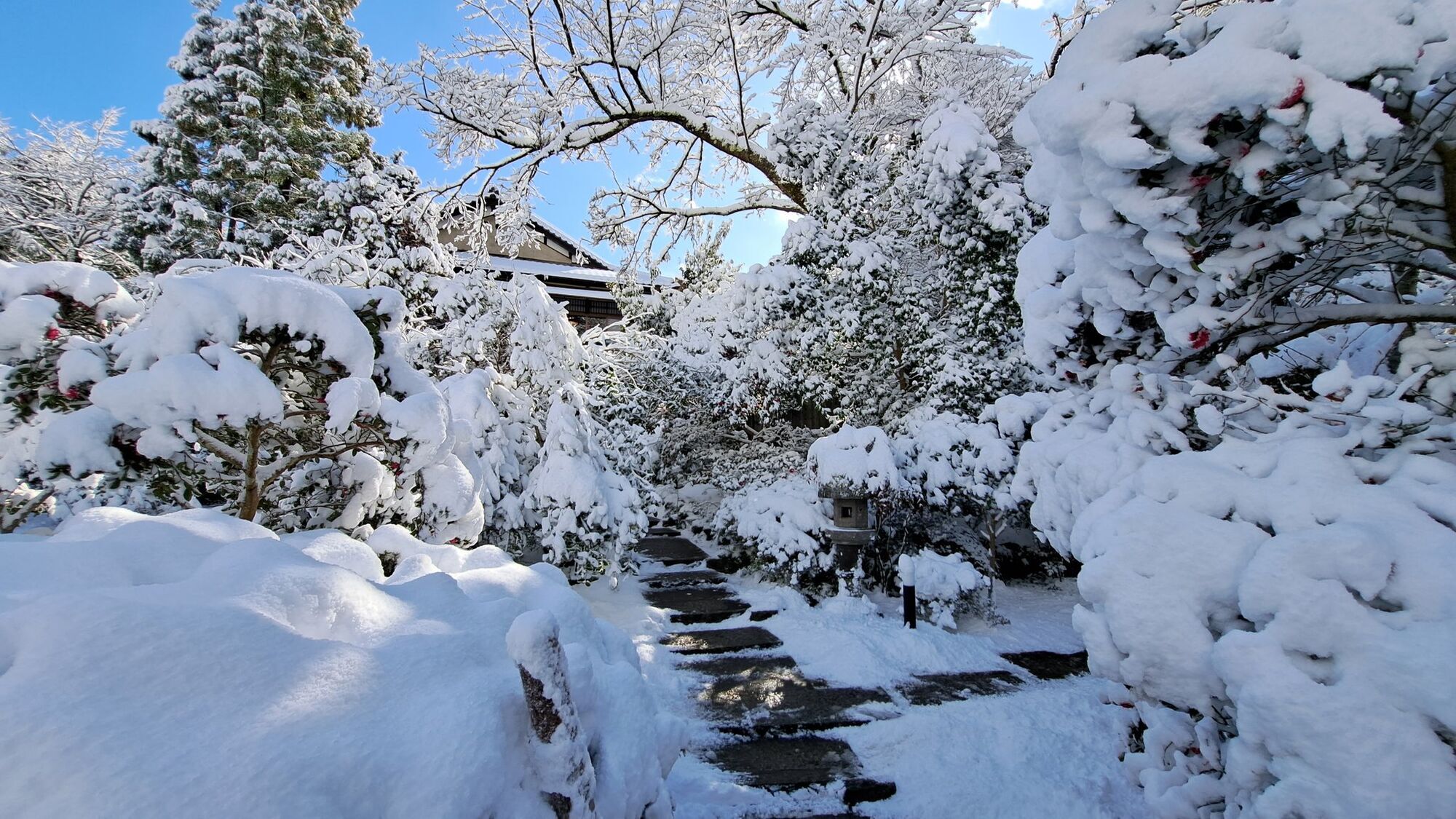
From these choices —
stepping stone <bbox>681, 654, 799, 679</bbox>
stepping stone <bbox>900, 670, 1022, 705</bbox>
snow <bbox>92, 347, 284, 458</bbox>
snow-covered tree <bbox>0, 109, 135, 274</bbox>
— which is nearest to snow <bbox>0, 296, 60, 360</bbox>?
snow <bbox>92, 347, 284, 458</bbox>

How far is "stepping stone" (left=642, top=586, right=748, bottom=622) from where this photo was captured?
5.92m

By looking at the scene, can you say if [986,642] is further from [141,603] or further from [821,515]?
[141,603]

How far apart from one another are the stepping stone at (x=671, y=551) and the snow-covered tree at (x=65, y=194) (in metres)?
10.7

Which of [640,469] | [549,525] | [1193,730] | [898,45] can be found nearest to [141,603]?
[1193,730]

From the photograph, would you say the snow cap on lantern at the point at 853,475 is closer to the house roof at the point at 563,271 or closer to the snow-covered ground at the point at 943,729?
the snow-covered ground at the point at 943,729

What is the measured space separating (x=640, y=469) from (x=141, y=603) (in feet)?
20.6

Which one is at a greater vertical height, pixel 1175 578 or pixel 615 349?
pixel 615 349

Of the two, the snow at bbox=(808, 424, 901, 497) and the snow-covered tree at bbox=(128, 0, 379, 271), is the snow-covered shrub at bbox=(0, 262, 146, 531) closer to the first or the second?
the snow at bbox=(808, 424, 901, 497)

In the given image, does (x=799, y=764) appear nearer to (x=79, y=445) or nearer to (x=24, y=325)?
(x=79, y=445)

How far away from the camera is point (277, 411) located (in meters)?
2.53

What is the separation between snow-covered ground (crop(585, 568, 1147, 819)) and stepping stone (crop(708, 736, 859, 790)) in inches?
3.5

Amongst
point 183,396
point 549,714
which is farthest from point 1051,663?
point 183,396

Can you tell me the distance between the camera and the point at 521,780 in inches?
57.0

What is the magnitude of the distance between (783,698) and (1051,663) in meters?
2.37
